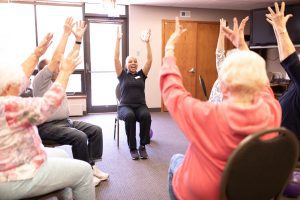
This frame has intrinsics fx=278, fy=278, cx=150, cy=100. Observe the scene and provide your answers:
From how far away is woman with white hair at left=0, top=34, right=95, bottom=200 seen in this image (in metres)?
1.25

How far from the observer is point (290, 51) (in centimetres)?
159

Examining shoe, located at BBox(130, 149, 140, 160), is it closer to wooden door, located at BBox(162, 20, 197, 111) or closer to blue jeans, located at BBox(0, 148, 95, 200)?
blue jeans, located at BBox(0, 148, 95, 200)

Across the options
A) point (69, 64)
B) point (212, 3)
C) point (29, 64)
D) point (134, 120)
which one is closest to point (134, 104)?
point (134, 120)

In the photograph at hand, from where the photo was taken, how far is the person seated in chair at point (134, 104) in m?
3.19

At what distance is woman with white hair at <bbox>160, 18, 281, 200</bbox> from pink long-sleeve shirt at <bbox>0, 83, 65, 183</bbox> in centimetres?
55

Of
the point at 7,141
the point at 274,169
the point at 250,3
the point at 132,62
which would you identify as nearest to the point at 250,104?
the point at 274,169

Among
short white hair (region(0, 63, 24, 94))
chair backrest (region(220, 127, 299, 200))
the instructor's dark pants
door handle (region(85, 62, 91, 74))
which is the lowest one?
the instructor's dark pants

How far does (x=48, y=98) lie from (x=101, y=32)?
4510 mm

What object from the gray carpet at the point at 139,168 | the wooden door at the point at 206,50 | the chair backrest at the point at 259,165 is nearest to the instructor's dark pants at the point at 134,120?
the gray carpet at the point at 139,168

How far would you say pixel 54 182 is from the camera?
137cm

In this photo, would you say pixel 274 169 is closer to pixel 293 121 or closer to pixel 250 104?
pixel 250 104

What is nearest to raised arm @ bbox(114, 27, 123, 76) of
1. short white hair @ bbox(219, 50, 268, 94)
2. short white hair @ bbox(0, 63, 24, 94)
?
short white hair @ bbox(0, 63, 24, 94)

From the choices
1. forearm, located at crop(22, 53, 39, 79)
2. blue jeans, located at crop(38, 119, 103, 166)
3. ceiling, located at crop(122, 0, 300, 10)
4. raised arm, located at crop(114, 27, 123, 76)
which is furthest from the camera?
ceiling, located at crop(122, 0, 300, 10)

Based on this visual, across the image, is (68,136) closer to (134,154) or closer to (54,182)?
(54,182)
